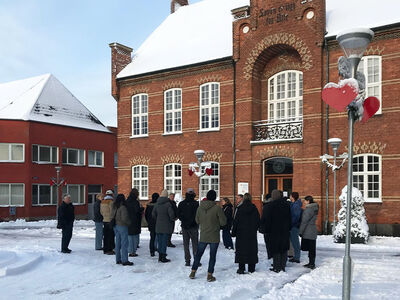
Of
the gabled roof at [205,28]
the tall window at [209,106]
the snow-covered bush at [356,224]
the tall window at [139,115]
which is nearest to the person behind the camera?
the snow-covered bush at [356,224]

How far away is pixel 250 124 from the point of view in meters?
21.2

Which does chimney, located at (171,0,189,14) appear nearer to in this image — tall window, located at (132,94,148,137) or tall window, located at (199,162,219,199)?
tall window, located at (132,94,148,137)

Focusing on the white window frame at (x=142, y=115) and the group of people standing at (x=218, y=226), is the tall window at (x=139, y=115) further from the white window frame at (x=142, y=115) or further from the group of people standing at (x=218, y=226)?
the group of people standing at (x=218, y=226)

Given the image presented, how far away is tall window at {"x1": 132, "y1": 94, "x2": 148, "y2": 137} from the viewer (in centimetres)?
2556

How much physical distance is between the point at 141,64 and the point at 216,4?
20.5ft

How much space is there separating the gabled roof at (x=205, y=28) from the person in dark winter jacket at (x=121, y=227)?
12800 mm

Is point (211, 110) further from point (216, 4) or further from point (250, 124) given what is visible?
point (216, 4)

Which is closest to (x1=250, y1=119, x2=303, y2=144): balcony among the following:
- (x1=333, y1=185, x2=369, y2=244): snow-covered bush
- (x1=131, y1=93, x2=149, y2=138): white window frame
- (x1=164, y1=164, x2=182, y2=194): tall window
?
(x1=333, y1=185, x2=369, y2=244): snow-covered bush

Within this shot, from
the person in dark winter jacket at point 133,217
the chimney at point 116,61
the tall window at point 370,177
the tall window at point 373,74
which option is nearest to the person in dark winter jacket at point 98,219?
the person in dark winter jacket at point 133,217

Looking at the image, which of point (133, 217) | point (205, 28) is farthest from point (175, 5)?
point (133, 217)

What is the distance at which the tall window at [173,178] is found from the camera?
2389 cm

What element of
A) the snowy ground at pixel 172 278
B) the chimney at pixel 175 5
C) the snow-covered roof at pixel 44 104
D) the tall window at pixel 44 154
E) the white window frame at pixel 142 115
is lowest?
the snowy ground at pixel 172 278

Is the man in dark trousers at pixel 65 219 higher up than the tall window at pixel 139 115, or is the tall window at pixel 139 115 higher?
the tall window at pixel 139 115

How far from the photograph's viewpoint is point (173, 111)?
2422 centimetres
